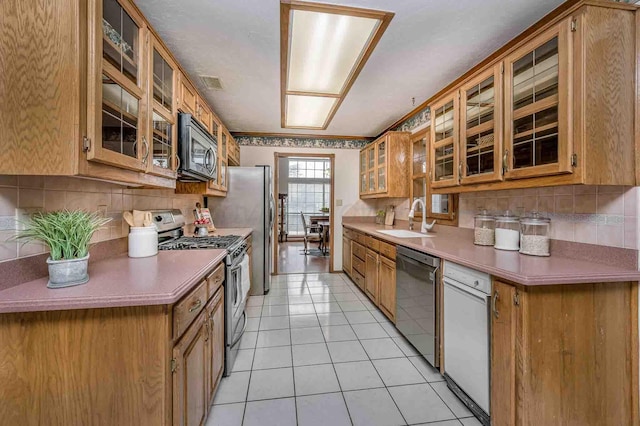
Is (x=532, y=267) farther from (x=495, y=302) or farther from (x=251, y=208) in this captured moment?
(x=251, y=208)

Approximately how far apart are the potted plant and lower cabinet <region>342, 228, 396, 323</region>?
2218mm

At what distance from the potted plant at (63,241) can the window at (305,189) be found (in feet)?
26.0

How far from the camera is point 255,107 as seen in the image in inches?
130

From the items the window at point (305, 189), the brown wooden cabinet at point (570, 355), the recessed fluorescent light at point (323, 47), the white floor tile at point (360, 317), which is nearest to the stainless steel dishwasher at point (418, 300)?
the white floor tile at point (360, 317)

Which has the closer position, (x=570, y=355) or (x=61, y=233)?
(x=61, y=233)

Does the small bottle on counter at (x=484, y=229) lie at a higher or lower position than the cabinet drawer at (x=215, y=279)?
higher

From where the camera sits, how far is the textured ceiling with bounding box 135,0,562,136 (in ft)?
5.29

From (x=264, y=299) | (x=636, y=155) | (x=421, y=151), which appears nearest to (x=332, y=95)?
(x=421, y=151)

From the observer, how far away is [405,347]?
2.33 m

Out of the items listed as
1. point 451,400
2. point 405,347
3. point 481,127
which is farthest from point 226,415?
point 481,127

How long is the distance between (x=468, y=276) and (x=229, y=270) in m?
1.55

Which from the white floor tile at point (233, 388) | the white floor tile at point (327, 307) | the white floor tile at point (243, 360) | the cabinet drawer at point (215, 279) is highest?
the cabinet drawer at point (215, 279)

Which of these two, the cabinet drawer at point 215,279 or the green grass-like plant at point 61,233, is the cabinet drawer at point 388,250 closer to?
the cabinet drawer at point 215,279

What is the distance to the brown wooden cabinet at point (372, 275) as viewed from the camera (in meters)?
3.08
